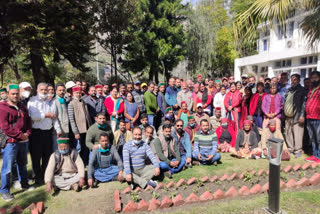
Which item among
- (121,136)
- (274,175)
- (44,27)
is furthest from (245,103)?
(44,27)

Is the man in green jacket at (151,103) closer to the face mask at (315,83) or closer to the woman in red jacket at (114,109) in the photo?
the woman in red jacket at (114,109)

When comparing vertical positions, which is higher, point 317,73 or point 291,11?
point 291,11

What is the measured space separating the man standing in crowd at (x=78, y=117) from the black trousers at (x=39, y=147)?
571mm

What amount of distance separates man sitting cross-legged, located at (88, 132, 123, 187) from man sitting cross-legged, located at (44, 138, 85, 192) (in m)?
0.29

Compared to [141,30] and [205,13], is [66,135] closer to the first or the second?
[141,30]

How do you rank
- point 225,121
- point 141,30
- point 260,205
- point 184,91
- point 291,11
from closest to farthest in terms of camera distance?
point 260,205
point 291,11
point 225,121
point 184,91
point 141,30

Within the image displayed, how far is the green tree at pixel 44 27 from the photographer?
342 inches

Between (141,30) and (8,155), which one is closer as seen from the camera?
(8,155)

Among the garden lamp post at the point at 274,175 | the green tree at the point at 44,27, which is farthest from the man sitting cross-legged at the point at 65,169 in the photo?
the green tree at the point at 44,27

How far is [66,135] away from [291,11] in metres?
5.79

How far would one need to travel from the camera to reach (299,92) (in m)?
5.73

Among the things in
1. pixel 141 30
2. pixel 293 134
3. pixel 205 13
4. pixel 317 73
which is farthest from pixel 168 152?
pixel 205 13

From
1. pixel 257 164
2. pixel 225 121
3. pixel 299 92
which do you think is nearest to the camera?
pixel 257 164

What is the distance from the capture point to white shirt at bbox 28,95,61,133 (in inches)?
167
